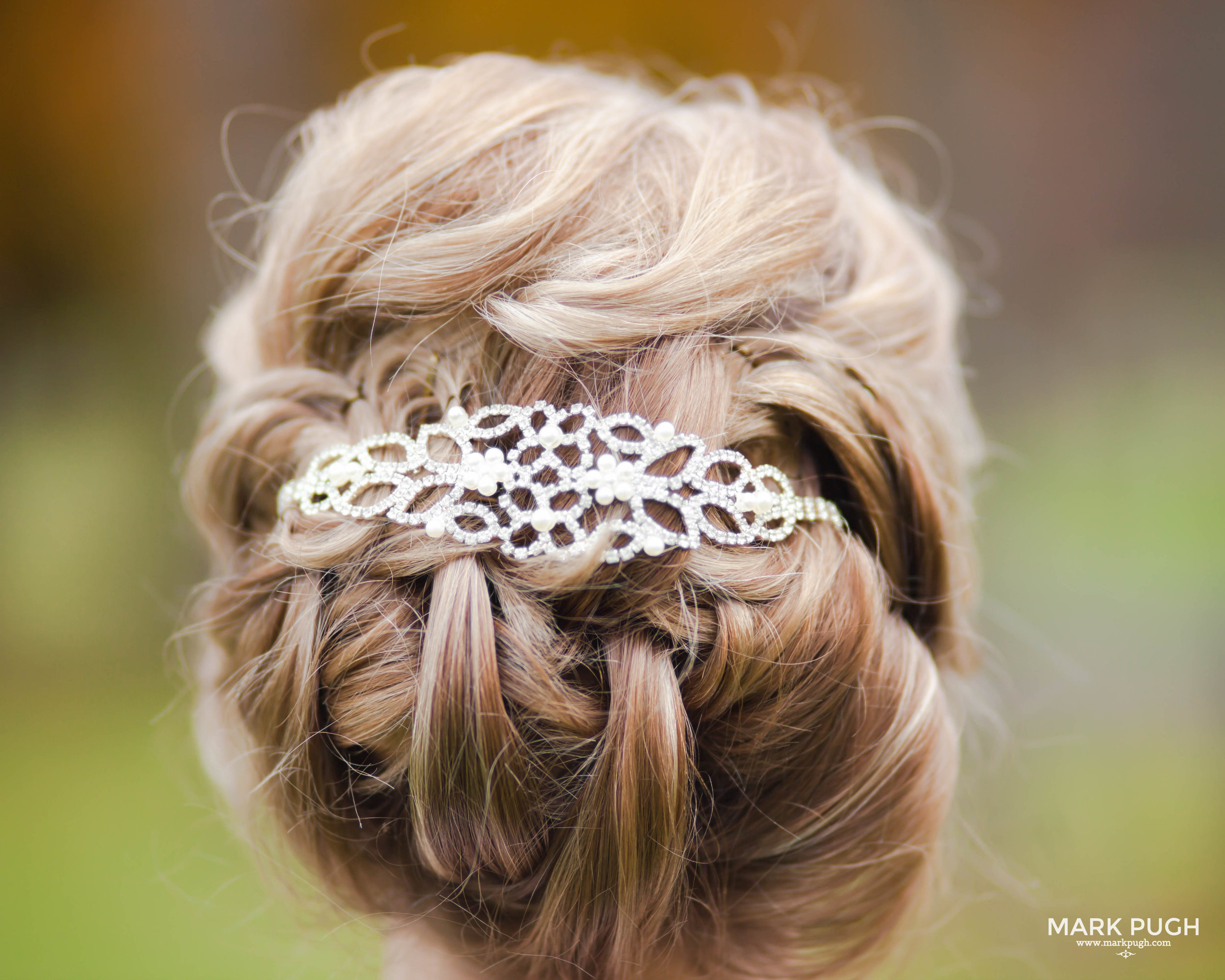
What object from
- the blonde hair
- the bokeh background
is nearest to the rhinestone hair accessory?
the blonde hair

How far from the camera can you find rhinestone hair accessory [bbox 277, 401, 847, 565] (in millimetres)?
679

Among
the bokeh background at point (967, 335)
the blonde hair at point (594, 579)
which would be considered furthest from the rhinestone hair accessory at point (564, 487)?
the bokeh background at point (967, 335)

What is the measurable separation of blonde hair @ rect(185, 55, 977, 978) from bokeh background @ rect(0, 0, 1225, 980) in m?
1.63

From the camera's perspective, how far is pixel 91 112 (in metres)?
2.62

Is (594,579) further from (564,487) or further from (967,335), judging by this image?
(967,335)

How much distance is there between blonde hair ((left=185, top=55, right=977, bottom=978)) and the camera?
68 centimetres

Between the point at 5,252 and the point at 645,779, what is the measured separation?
3.11m

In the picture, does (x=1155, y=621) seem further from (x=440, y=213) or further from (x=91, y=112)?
(x=91, y=112)

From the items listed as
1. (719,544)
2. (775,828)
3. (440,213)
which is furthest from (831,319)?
(775,828)

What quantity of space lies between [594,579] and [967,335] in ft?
9.51

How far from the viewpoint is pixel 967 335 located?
3.04 metres

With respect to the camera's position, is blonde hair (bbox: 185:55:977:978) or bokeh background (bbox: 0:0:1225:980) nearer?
blonde hair (bbox: 185:55:977:978)

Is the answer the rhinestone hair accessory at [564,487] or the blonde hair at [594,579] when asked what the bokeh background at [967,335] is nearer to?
the blonde hair at [594,579]

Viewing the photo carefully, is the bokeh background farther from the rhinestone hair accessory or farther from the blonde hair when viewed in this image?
the rhinestone hair accessory
